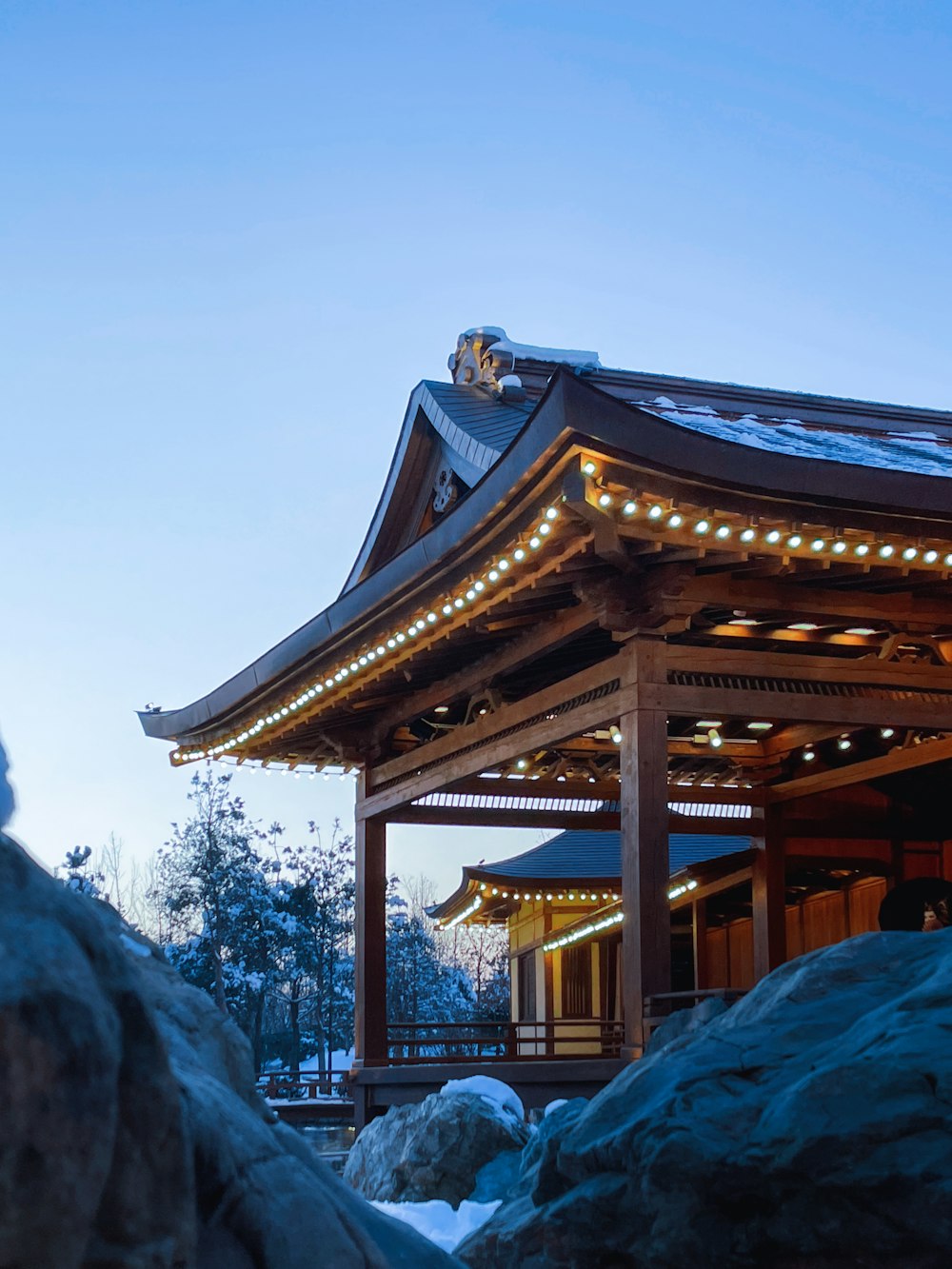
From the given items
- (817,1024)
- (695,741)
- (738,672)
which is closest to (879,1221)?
(817,1024)

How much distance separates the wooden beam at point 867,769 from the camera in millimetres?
11617

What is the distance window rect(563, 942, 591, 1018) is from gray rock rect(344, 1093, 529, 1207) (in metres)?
11.4

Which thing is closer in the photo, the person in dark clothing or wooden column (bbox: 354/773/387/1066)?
the person in dark clothing

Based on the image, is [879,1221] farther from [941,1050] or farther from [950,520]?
[950,520]

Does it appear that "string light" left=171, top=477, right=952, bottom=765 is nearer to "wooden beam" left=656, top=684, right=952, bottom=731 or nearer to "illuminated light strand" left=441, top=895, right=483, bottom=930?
"wooden beam" left=656, top=684, right=952, bottom=731

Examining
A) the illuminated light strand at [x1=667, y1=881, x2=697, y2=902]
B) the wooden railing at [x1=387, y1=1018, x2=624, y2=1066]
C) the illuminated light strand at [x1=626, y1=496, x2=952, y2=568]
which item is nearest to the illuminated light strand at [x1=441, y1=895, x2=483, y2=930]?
the wooden railing at [x1=387, y1=1018, x2=624, y2=1066]

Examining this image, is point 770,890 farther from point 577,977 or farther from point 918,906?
point 577,977

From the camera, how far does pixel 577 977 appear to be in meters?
23.4

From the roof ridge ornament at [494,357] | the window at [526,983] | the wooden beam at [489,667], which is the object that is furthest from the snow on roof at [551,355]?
the window at [526,983]

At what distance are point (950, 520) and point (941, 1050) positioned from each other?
5.84m

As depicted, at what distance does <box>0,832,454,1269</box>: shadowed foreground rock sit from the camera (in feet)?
6.49

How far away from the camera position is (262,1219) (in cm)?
262

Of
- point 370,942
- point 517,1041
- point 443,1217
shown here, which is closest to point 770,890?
point 517,1041

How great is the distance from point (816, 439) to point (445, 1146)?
23.8 ft
